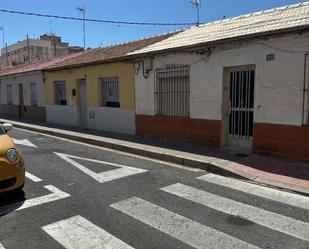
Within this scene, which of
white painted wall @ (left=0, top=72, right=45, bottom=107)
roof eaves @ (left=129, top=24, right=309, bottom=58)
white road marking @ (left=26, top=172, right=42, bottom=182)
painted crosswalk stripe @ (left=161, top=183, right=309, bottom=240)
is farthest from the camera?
white painted wall @ (left=0, top=72, right=45, bottom=107)

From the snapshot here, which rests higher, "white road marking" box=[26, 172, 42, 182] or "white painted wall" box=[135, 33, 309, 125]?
"white painted wall" box=[135, 33, 309, 125]

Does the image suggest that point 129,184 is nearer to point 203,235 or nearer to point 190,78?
point 203,235

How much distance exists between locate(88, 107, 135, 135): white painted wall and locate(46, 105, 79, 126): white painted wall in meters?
1.48

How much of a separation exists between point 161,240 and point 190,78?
21.5ft

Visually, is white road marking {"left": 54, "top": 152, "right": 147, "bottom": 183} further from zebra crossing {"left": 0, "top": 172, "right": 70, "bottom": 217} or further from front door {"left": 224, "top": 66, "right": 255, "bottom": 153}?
front door {"left": 224, "top": 66, "right": 255, "bottom": 153}

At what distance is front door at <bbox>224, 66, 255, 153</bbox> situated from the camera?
8.85m

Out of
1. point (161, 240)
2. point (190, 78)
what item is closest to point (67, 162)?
point (190, 78)

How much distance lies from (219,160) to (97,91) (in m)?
7.53

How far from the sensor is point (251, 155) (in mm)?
8523

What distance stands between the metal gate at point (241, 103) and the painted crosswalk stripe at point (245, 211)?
329 centimetres

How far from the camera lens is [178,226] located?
468 centimetres

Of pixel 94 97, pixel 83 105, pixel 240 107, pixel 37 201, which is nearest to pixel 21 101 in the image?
pixel 83 105

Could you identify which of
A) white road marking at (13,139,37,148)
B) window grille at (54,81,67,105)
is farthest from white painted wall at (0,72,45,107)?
white road marking at (13,139,37,148)

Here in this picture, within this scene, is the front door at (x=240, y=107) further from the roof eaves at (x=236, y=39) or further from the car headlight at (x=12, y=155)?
the car headlight at (x=12, y=155)
